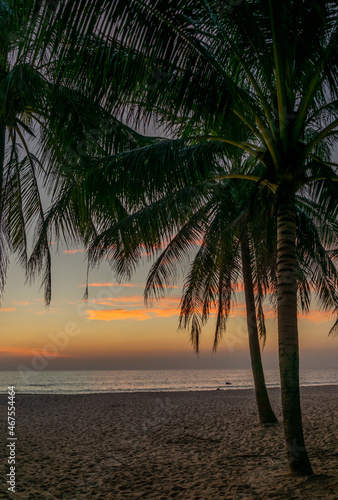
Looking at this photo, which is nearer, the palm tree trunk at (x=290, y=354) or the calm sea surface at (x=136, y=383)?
the palm tree trunk at (x=290, y=354)

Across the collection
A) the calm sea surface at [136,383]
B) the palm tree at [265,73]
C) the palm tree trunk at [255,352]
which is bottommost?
the calm sea surface at [136,383]

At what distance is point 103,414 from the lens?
450 inches

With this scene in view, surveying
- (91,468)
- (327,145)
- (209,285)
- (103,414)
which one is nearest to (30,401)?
(103,414)

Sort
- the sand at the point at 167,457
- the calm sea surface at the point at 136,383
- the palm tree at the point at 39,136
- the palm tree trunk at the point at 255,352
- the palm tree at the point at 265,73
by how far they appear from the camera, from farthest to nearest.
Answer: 1. the calm sea surface at the point at 136,383
2. the palm tree trunk at the point at 255,352
3. the palm tree at the point at 39,136
4. the sand at the point at 167,457
5. the palm tree at the point at 265,73

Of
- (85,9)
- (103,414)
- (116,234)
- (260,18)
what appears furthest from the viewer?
(103,414)

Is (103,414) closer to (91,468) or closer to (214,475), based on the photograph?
(91,468)

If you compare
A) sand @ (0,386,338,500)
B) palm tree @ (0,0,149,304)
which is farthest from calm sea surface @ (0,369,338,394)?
palm tree @ (0,0,149,304)

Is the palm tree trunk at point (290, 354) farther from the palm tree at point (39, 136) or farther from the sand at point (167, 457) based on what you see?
the palm tree at point (39, 136)

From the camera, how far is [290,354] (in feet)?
13.9

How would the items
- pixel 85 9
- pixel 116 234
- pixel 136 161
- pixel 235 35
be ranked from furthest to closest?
pixel 116 234, pixel 136 161, pixel 235 35, pixel 85 9

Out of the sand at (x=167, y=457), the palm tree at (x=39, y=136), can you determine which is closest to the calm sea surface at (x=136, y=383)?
the sand at (x=167, y=457)

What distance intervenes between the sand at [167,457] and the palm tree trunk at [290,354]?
0.77 feet

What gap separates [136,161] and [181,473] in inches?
154

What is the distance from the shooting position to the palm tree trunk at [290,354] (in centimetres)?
420
